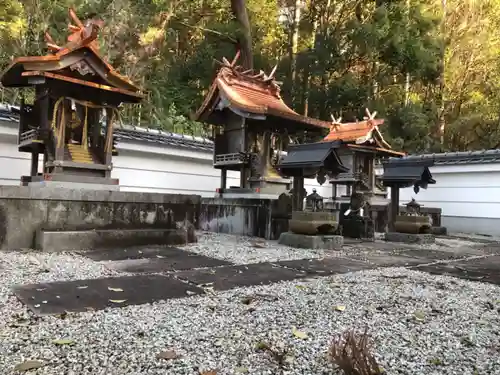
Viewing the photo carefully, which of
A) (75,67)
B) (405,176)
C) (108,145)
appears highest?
(75,67)

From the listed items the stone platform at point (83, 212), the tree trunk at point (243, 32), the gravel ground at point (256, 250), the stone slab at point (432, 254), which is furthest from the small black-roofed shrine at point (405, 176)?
the tree trunk at point (243, 32)

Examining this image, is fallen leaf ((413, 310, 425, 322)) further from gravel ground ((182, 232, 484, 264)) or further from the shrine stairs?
the shrine stairs

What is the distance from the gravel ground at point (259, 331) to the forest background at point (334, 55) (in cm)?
1213

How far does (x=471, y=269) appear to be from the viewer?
22.8 feet

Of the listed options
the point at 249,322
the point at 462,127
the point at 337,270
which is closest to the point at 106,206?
the point at 337,270

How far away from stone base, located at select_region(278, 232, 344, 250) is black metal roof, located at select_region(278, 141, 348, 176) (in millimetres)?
1557

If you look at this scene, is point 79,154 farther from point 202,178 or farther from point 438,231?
point 438,231

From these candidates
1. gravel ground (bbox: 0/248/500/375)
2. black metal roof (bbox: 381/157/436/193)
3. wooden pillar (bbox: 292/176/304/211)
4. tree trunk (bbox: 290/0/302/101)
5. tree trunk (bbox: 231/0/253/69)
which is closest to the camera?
gravel ground (bbox: 0/248/500/375)

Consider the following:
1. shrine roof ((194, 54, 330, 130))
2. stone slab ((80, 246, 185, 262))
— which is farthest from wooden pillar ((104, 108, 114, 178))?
shrine roof ((194, 54, 330, 130))

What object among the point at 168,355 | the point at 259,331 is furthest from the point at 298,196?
the point at 168,355

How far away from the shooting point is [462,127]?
66.6 ft

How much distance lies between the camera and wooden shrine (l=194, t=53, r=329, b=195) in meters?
11.3

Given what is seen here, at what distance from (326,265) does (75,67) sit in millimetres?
5775

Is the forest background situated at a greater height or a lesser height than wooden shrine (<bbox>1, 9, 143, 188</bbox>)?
greater
